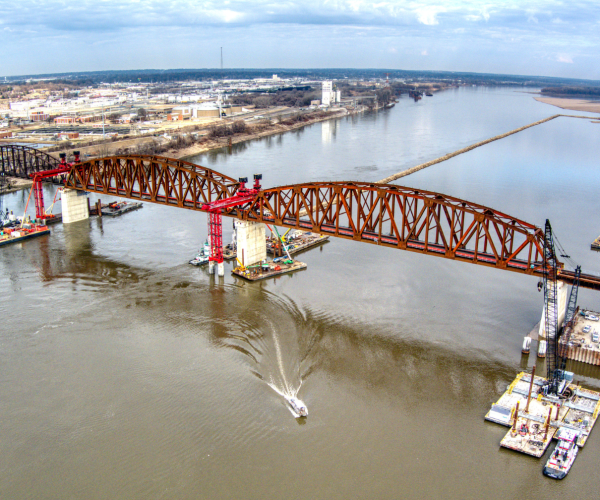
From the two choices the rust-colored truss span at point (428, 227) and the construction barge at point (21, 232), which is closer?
the rust-colored truss span at point (428, 227)

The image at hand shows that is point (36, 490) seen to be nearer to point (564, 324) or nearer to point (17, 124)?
point (564, 324)

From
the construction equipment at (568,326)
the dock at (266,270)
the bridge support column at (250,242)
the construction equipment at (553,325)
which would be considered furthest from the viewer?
the bridge support column at (250,242)

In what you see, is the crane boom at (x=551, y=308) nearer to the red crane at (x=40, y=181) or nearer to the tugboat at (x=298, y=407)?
the tugboat at (x=298, y=407)

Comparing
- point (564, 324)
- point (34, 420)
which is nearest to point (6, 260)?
point (34, 420)

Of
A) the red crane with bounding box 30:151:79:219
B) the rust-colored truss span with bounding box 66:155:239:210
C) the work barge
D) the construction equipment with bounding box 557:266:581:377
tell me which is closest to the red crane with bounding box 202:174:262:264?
the rust-colored truss span with bounding box 66:155:239:210

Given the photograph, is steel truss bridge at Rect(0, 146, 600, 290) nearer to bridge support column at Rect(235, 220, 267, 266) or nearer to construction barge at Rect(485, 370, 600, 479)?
bridge support column at Rect(235, 220, 267, 266)

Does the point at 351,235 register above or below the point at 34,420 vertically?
above

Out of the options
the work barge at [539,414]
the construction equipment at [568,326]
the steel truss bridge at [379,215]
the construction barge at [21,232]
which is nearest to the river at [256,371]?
the work barge at [539,414]
